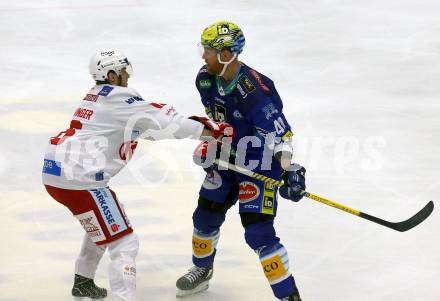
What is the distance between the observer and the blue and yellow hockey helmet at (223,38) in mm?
5660

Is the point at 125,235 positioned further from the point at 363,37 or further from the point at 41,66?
the point at 363,37

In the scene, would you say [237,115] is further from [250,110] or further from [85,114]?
[85,114]

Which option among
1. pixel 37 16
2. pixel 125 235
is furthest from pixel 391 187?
pixel 37 16

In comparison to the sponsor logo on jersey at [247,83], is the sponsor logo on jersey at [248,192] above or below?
below

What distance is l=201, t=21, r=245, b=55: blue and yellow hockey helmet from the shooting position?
5.66 meters

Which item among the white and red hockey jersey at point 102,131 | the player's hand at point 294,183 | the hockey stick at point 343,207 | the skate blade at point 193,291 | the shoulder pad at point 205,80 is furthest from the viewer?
the skate blade at point 193,291

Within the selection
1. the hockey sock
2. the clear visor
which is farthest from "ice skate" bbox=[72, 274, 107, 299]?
the clear visor

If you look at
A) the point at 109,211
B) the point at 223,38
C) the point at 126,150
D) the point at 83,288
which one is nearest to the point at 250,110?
the point at 223,38

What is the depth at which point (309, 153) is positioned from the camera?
8.73m

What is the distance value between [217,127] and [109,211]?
2.63 feet

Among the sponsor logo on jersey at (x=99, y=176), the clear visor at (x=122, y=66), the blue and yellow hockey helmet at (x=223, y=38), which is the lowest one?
the sponsor logo on jersey at (x=99, y=176)

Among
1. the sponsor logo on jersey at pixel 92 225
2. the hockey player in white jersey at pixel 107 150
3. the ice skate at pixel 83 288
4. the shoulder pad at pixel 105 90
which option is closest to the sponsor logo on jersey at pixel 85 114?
the hockey player in white jersey at pixel 107 150

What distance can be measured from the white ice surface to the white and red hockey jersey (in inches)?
41.9

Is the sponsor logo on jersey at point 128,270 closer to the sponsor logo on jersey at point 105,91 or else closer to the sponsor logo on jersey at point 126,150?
the sponsor logo on jersey at point 126,150
